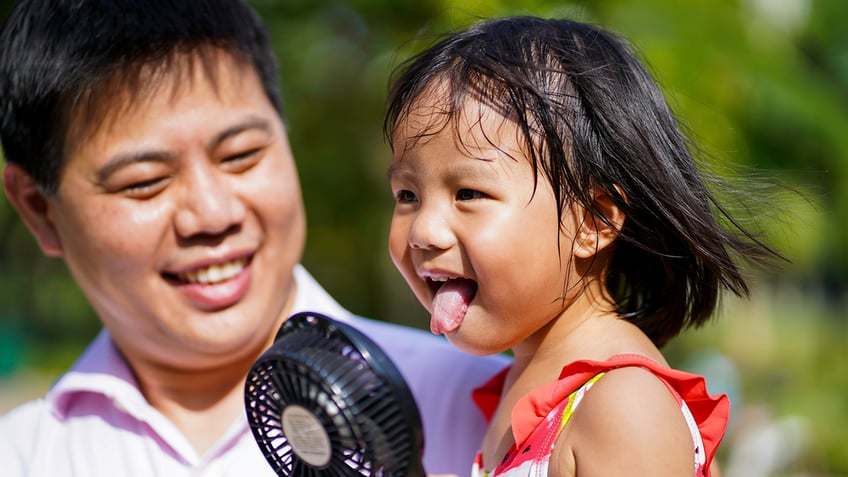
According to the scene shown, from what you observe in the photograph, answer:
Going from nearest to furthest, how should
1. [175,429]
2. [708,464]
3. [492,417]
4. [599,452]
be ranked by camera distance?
[599,452], [708,464], [492,417], [175,429]

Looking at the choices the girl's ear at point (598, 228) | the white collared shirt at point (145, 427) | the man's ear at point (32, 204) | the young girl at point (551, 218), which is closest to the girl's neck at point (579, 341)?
the young girl at point (551, 218)

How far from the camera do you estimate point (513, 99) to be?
1.52 m

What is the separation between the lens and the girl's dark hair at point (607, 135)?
4.99ft

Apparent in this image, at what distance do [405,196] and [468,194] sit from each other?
6.2 inches

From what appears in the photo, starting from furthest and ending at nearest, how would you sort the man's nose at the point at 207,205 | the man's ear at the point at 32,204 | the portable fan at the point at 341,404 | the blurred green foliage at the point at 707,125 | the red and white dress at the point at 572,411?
the blurred green foliage at the point at 707,125 → the man's ear at the point at 32,204 → the man's nose at the point at 207,205 → the red and white dress at the point at 572,411 → the portable fan at the point at 341,404

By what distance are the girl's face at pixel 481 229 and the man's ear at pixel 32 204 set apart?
1068mm

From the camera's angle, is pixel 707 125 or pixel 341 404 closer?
pixel 341 404

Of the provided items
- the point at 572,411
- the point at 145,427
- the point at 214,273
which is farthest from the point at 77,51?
the point at 572,411

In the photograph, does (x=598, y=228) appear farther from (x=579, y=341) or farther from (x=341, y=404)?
(x=341, y=404)

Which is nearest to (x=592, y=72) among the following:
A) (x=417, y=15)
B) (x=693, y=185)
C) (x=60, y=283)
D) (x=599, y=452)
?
(x=693, y=185)

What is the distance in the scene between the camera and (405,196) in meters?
1.65

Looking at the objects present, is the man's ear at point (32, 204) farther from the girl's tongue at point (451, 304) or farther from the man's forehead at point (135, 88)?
the girl's tongue at point (451, 304)

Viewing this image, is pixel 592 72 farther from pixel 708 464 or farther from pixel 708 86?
pixel 708 86

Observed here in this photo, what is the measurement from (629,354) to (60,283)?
685cm
